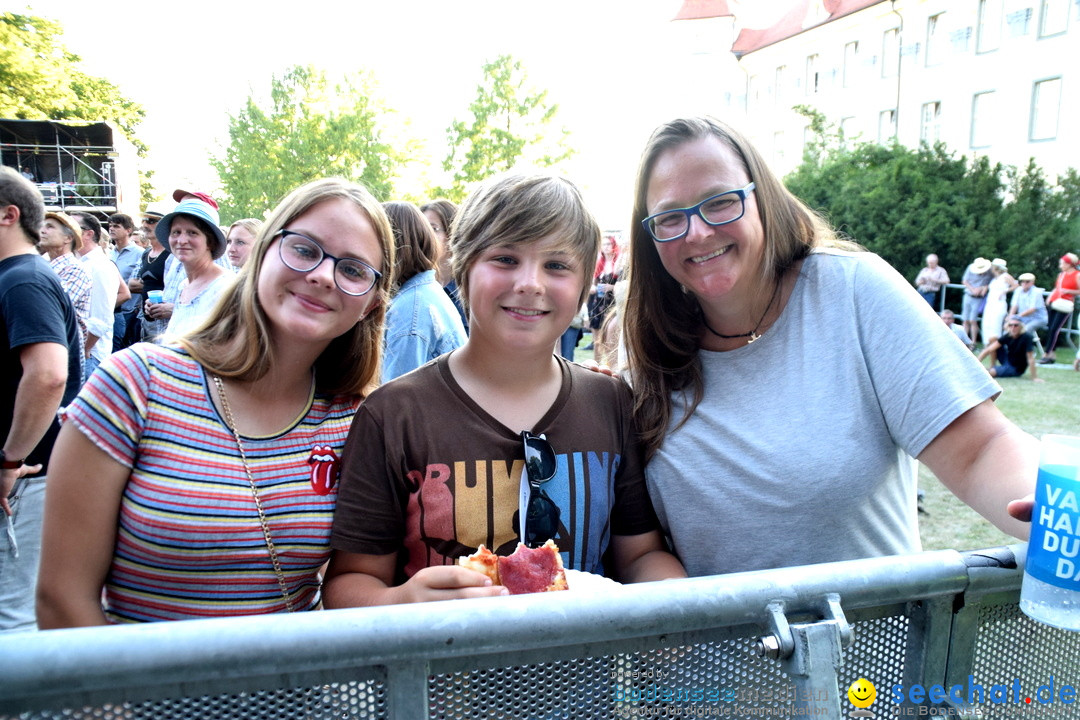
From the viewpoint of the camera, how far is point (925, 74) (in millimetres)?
33344

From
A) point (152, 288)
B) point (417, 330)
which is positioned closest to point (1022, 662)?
point (417, 330)

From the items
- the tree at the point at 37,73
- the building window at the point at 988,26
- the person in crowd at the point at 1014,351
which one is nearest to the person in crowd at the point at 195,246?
the person in crowd at the point at 1014,351

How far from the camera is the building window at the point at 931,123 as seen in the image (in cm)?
3309

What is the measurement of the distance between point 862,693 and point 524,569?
0.69m

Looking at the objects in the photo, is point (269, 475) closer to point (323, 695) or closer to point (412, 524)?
point (412, 524)

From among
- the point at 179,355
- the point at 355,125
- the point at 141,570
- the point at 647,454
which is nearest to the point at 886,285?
the point at 647,454

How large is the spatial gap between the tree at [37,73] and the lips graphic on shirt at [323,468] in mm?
43864

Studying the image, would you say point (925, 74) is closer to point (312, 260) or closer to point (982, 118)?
point (982, 118)

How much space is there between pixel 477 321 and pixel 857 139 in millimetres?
32329

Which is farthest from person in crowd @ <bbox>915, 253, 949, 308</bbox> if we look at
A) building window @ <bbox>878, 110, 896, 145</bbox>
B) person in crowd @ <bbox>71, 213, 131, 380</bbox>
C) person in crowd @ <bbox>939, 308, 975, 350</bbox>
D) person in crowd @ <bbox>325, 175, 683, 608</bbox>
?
person in crowd @ <bbox>325, 175, 683, 608</bbox>

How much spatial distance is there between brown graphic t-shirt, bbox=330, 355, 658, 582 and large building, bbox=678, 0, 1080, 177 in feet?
103

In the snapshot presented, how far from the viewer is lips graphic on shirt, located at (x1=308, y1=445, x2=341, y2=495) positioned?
1908mm

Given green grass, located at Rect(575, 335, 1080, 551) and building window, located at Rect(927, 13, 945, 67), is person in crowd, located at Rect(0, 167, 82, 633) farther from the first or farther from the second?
building window, located at Rect(927, 13, 945, 67)

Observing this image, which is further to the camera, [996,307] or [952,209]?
[952,209]
